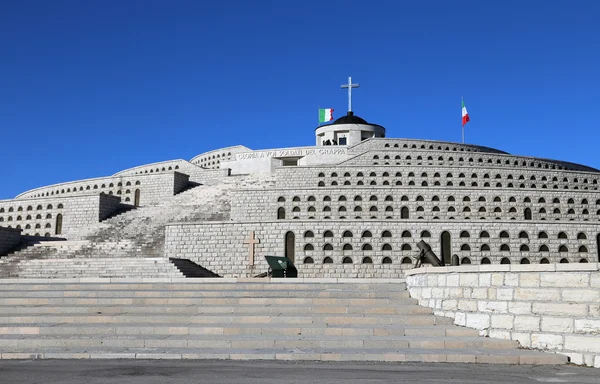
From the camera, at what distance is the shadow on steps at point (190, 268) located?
25.8 m

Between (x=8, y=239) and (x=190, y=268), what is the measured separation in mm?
11531

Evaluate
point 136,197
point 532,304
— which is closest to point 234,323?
point 532,304

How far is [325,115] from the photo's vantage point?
5634 centimetres

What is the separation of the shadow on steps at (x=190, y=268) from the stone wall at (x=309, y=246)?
515mm

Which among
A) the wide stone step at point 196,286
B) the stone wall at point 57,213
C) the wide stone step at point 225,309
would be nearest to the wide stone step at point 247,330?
the wide stone step at point 225,309

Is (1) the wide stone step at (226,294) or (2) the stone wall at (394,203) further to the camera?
(2) the stone wall at (394,203)

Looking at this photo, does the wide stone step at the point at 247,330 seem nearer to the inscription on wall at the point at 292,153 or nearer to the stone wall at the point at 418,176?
the stone wall at the point at 418,176

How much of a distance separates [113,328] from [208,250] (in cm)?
1694

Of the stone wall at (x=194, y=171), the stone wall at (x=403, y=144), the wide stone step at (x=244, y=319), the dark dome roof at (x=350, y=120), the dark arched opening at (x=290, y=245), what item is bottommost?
the wide stone step at (x=244, y=319)

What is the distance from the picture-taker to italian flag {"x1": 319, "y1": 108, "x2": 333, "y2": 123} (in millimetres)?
56000

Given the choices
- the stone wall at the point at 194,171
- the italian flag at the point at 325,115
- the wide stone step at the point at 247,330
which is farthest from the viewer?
the italian flag at the point at 325,115

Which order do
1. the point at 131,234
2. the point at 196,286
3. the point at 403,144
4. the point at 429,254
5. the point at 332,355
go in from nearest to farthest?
the point at 332,355
the point at 196,286
the point at 429,254
the point at 131,234
the point at 403,144

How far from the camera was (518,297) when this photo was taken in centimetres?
1084

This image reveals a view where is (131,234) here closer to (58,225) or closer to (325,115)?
(58,225)
